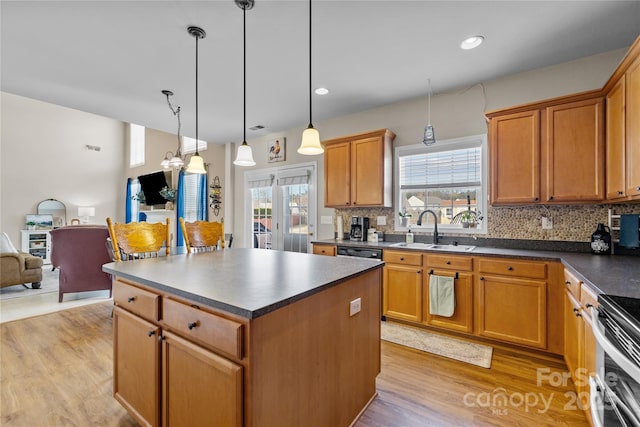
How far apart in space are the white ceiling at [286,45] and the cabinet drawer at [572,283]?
1893mm

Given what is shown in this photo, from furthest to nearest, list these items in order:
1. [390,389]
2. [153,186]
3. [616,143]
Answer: [153,186], [616,143], [390,389]

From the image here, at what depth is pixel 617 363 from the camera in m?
1.09

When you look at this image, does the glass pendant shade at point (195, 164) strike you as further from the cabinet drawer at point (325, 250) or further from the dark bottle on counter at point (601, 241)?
the dark bottle on counter at point (601, 241)

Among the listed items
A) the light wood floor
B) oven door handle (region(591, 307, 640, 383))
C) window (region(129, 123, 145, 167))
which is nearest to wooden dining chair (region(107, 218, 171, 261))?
the light wood floor

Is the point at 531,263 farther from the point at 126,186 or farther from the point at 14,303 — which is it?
the point at 126,186

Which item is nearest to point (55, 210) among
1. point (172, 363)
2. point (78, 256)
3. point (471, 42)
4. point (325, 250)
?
point (78, 256)

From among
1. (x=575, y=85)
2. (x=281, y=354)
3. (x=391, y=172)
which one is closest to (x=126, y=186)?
(x=391, y=172)

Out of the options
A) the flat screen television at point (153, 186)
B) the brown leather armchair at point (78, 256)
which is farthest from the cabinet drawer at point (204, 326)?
the flat screen television at point (153, 186)

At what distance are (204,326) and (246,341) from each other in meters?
0.24

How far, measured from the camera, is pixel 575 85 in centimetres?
273

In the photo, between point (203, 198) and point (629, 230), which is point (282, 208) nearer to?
point (203, 198)

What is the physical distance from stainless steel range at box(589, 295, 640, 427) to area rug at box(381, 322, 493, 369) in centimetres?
108

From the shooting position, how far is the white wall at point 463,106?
2688 millimetres

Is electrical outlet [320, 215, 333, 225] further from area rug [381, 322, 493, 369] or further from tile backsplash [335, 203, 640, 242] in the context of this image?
tile backsplash [335, 203, 640, 242]
